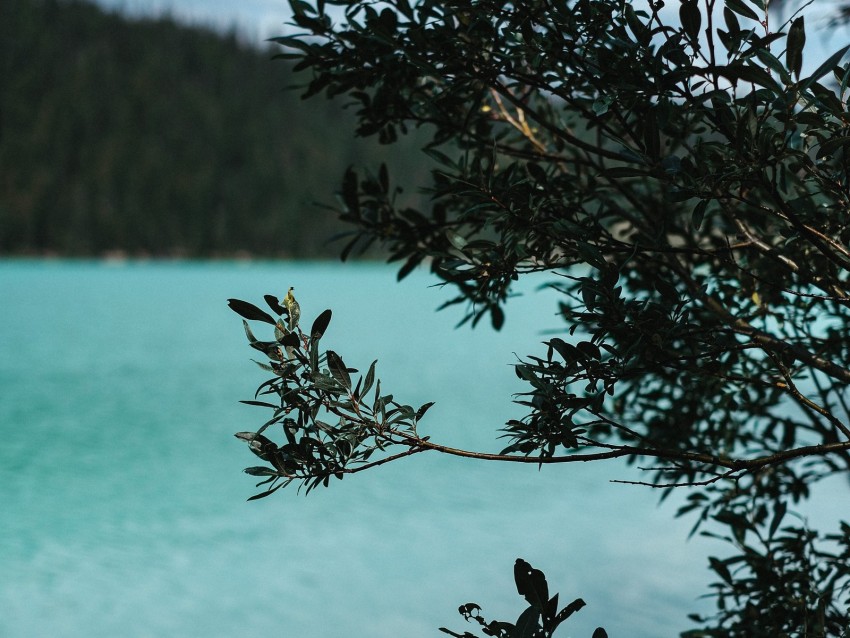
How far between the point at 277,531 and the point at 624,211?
5791mm

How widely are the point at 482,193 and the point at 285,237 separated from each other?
69.5 meters

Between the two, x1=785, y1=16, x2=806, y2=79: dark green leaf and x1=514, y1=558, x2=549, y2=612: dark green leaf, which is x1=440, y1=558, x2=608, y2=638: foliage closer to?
x1=514, y1=558, x2=549, y2=612: dark green leaf

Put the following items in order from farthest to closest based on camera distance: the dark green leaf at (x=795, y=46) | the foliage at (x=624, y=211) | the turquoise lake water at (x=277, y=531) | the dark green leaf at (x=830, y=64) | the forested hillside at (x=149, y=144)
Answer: the forested hillside at (x=149, y=144) → the turquoise lake water at (x=277, y=531) → the foliage at (x=624, y=211) → the dark green leaf at (x=795, y=46) → the dark green leaf at (x=830, y=64)

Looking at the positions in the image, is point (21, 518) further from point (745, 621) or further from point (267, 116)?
point (267, 116)

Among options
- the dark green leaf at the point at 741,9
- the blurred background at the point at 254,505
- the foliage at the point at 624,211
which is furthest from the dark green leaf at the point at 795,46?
the blurred background at the point at 254,505

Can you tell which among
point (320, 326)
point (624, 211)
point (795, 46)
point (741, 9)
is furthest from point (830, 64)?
point (624, 211)

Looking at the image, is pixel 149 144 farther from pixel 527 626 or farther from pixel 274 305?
pixel 527 626

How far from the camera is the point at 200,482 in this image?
9.27 meters

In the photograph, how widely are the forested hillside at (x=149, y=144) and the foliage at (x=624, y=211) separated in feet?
197

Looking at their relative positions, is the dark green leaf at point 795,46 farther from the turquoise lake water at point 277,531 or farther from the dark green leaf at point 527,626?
the dark green leaf at point 527,626

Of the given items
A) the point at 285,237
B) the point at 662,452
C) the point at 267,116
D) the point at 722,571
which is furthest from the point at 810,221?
the point at 267,116

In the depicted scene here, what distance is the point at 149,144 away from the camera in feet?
234

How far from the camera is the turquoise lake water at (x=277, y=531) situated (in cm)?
609

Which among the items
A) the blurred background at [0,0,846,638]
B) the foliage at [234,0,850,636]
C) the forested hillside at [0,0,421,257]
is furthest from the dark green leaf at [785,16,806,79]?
the forested hillside at [0,0,421,257]
